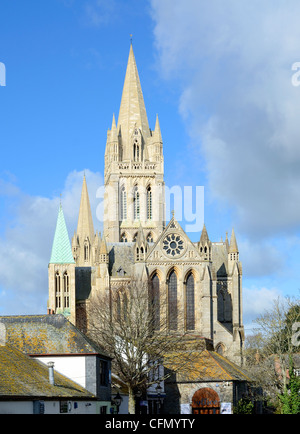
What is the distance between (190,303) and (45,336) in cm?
5120

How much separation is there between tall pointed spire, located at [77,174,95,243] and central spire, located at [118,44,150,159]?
23143 mm

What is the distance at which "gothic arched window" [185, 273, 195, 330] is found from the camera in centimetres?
9748

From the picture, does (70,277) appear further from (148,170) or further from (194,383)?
(194,383)

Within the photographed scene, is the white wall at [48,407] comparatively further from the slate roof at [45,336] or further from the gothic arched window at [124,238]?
the gothic arched window at [124,238]

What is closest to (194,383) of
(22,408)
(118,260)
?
(22,408)

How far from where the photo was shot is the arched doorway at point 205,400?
6294cm

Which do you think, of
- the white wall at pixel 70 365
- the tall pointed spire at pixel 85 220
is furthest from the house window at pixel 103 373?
the tall pointed spire at pixel 85 220

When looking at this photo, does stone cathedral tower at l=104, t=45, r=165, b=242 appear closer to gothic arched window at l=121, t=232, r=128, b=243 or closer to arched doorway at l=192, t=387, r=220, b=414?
gothic arched window at l=121, t=232, r=128, b=243

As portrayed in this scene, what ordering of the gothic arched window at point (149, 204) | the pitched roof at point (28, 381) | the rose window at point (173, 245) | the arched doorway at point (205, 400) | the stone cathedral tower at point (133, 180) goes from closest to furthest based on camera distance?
the pitched roof at point (28, 381), the arched doorway at point (205, 400), the rose window at point (173, 245), the stone cathedral tower at point (133, 180), the gothic arched window at point (149, 204)

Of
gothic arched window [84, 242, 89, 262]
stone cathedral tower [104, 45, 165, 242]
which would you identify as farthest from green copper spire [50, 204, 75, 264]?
gothic arched window [84, 242, 89, 262]

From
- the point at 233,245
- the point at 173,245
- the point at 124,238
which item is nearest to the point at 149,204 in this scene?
the point at 124,238

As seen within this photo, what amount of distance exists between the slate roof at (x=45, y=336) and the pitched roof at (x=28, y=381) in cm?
133

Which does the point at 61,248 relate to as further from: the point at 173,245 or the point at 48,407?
the point at 48,407

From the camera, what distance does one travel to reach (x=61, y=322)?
4897 cm
